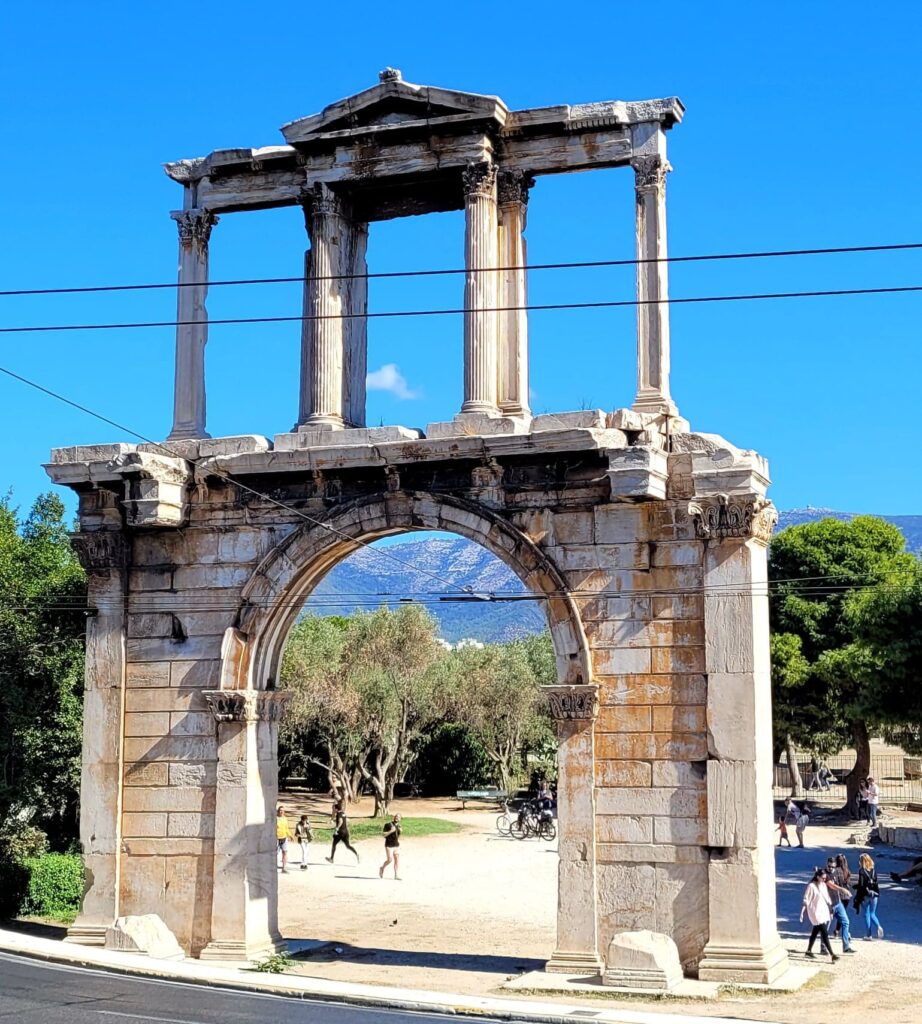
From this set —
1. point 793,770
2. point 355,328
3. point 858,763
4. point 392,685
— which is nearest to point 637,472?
point 355,328

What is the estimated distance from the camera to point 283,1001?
15547 mm

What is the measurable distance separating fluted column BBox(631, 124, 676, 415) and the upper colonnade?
0.06 feet

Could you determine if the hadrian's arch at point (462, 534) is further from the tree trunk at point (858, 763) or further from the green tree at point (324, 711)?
the tree trunk at point (858, 763)

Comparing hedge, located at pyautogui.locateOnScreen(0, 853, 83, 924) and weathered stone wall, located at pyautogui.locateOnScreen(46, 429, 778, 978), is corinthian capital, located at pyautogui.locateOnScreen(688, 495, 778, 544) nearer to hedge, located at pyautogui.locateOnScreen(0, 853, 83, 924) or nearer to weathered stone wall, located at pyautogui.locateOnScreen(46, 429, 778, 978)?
weathered stone wall, located at pyautogui.locateOnScreen(46, 429, 778, 978)

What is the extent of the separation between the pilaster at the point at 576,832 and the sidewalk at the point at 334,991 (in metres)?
1.39

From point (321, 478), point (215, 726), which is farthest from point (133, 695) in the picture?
point (321, 478)

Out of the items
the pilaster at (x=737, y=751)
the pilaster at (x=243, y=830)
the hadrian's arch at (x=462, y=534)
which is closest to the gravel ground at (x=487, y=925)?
the pilaster at (x=737, y=751)

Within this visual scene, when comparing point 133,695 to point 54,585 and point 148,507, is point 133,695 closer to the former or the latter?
point 148,507

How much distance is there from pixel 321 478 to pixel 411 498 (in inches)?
50.5

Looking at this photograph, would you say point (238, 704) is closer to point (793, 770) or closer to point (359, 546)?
point (359, 546)

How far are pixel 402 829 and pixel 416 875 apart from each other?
8.48m

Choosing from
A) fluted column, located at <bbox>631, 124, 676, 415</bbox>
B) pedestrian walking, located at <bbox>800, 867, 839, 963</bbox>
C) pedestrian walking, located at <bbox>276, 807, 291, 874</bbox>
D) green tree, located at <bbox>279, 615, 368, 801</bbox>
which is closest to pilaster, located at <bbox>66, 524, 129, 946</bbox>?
fluted column, located at <bbox>631, 124, 676, 415</bbox>

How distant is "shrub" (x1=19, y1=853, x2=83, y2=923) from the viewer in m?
23.5

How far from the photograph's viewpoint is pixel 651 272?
59.9 ft
